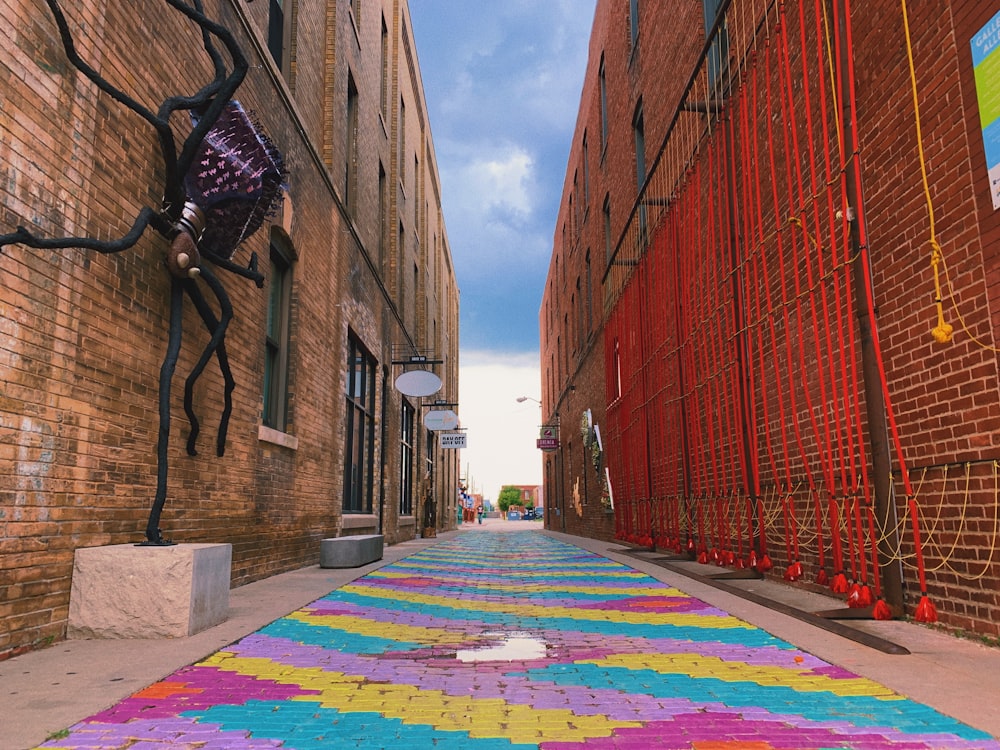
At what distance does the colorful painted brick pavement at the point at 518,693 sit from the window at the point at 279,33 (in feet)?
23.7

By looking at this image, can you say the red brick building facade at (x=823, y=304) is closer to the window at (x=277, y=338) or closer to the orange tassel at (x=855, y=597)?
the orange tassel at (x=855, y=597)

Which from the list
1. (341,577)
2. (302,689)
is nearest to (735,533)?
(341,577)

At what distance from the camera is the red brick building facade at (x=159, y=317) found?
3.72 meters

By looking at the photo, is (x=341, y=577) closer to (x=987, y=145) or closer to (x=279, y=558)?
(x=279, y=558)

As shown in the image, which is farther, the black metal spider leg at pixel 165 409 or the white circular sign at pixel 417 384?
the white circular sign at pixel 417 384

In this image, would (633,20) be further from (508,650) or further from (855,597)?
(508,650)

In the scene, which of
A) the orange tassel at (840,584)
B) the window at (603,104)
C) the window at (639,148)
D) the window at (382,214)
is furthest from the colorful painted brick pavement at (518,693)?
the window at (603,104)

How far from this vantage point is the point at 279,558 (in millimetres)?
8148

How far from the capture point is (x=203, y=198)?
534 centimetres

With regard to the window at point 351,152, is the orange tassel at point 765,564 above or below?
below

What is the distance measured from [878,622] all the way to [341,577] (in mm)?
5504

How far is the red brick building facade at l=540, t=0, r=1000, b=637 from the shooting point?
3.89 metres

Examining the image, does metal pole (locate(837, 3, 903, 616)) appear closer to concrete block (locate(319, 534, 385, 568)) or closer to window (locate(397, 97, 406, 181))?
concrete block (locate(319, 534, 385, 568))

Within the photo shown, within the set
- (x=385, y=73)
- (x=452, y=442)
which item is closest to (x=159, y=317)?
(x=385, y=73)
